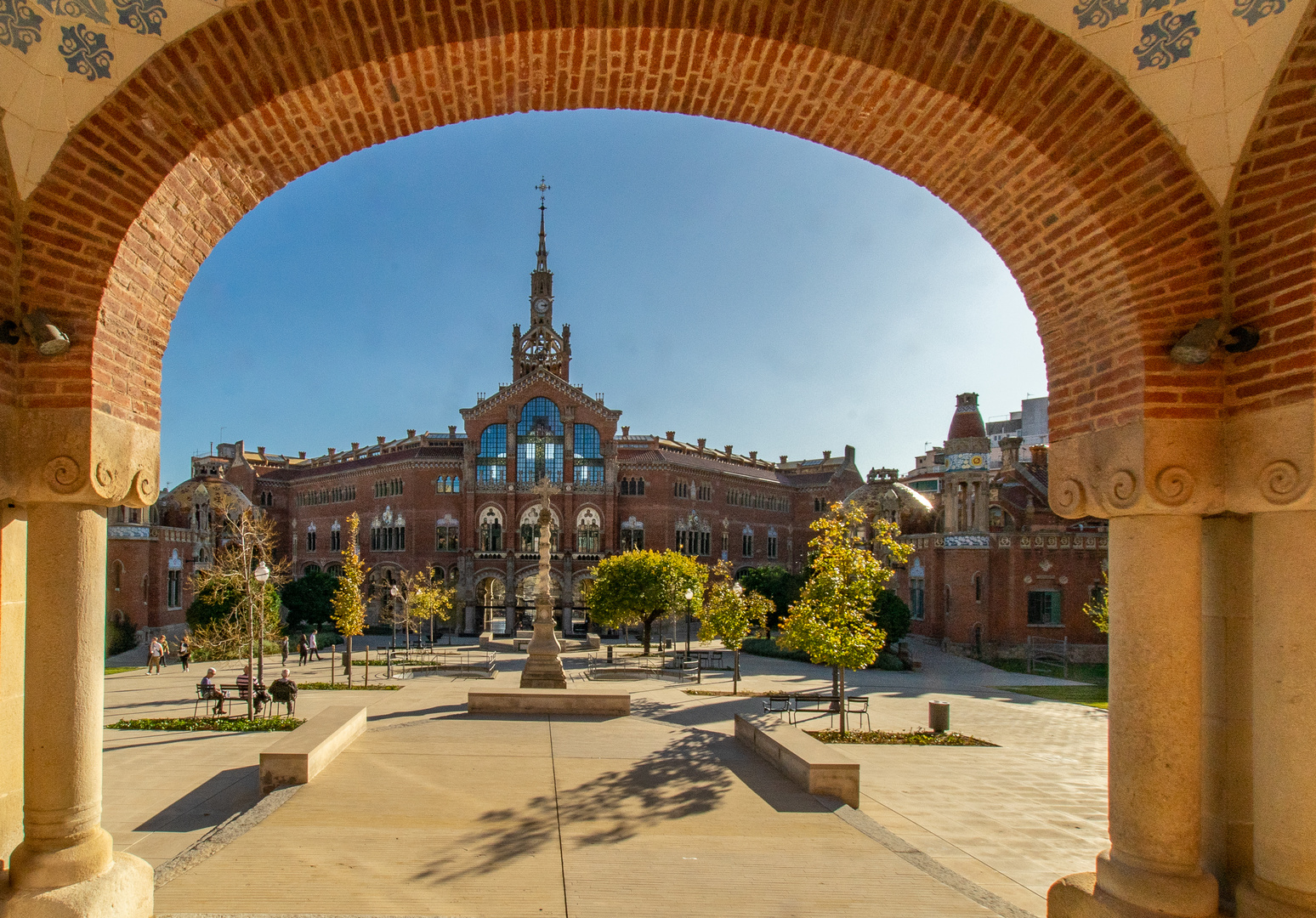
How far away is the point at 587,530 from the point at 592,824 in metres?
47.3

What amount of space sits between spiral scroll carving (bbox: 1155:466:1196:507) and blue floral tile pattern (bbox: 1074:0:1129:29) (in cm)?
266

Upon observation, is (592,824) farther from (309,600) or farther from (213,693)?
(309,600)

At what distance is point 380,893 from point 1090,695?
1081 inches

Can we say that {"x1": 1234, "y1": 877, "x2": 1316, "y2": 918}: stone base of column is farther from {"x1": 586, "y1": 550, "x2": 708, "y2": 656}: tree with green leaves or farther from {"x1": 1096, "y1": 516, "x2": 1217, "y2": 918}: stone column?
{"x1": 586, "y1": 550, "x2": 708, "y2": 656}: tree with green leaves

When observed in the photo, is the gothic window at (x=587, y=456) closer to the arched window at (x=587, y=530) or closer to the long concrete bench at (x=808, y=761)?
the arched window at (x=587, y=530)

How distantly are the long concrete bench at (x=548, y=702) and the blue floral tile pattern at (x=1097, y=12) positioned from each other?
13673 millimetres

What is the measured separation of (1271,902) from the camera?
443 cm

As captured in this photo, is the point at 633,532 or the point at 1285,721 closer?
the point at 1285,721

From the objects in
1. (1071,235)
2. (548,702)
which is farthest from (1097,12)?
(548,702)

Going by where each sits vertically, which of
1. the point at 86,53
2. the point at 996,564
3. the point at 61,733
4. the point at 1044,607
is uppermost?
the point at 86,53

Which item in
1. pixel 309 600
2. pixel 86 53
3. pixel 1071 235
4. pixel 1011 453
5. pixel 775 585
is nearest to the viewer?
pixel 86 53

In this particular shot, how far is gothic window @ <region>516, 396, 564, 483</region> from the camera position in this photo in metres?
56.1

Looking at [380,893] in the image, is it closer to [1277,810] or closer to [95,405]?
[95,405]

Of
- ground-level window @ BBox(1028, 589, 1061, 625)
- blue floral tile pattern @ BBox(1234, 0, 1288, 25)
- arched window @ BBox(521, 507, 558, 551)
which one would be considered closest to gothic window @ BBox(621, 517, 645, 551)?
arched window @ BBox(521, 507, 558, 551)
